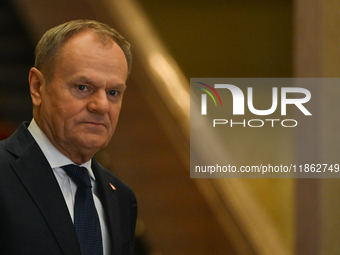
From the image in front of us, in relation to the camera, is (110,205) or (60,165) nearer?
(60,165)

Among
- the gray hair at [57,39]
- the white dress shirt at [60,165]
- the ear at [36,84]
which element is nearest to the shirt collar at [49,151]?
the white dress shirt at [60,165]

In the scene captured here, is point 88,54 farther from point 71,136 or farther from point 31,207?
point 31,207

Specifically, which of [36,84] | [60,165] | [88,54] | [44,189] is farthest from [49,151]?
[88,54]

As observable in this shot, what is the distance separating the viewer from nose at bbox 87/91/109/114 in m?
1.46

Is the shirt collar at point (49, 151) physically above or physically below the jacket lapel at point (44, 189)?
above

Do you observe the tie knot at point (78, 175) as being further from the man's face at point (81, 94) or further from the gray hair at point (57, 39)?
the gray hair at point (57, 39)

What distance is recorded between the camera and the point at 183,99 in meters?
2.91

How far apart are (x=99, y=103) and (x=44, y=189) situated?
0.37 meters

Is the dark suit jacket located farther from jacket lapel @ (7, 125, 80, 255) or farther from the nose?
the nose

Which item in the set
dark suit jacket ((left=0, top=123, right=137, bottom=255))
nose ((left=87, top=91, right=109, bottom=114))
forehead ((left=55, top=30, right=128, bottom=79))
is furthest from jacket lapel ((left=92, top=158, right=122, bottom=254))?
forehead ((left=55, top=30, right=128, bottom=79))

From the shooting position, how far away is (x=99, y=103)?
1.47 metres

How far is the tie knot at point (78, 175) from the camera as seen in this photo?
1484 millimetres

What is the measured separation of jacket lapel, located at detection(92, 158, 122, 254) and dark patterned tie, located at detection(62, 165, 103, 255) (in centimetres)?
6

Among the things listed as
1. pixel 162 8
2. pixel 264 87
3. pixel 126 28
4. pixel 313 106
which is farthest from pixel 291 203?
pixel 162 8
